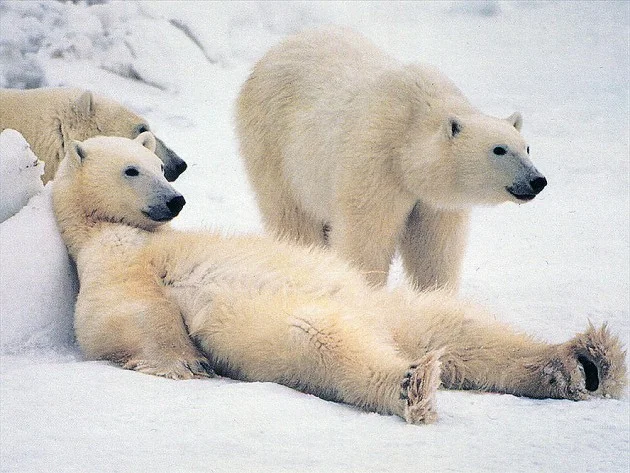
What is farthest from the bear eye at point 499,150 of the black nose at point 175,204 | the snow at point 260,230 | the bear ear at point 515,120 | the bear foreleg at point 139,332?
the bear foreleg at point 139,332

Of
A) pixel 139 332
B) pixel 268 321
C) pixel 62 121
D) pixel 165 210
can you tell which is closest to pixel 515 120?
pixel 165 210

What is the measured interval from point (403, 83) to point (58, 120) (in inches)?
68.0

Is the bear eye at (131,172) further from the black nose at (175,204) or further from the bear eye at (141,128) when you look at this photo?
the bear eye at (141,128)

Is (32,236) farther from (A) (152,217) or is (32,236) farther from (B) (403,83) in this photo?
(B) (403,83)

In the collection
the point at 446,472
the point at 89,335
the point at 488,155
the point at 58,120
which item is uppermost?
the point at 488,155

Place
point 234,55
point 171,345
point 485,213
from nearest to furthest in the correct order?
point 171,345
point 485,213
point 234,55

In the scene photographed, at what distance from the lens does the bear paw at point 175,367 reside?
2637 mm

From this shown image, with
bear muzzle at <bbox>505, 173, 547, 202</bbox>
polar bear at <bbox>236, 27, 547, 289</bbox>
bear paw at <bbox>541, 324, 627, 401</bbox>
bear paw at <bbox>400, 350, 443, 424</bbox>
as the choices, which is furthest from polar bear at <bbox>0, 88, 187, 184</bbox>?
bear paw at <bbox>400, 350, 443, 424</bbox>

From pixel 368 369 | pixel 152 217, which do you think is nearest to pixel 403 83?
pixel 152 217

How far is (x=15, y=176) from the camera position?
3.43 metres

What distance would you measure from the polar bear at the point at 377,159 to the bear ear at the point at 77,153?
1057 mm

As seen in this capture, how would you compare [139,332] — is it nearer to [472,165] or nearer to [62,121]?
[472,165]

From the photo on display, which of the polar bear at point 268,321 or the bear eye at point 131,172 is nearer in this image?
the polar bear at point 268,321

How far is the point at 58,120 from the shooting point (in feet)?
15.2
